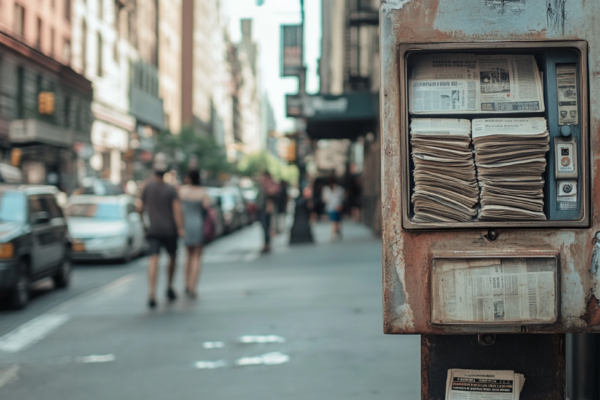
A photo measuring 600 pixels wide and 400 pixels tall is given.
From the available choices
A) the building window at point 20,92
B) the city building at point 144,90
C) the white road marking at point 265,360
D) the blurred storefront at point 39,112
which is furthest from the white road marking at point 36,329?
the city building at point 144,90

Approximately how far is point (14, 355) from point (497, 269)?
5.18 meters

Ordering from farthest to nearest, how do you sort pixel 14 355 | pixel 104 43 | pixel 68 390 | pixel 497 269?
pixel 104 43 → pixel 14 355 → pixel 68 390 → pixel 497 269

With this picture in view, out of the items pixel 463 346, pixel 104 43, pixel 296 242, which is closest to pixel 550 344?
pixel 463 346

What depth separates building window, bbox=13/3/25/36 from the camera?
2688 cm

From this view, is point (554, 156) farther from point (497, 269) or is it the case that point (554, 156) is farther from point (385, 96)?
point (385, 96)

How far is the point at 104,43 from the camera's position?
3947cm

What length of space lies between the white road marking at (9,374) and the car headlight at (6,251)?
10.6 ft

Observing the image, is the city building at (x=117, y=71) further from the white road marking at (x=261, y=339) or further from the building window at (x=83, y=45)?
the white road marking at (x=261, y=339)

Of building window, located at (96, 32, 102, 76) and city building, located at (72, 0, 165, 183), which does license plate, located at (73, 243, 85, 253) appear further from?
building window, located at (96, 32, 102, 76)

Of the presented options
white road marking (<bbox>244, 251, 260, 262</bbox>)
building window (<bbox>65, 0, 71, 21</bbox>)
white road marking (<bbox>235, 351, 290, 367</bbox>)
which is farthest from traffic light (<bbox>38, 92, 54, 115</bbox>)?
white road marking (<bbox>235, 351, 290, 367</bbox>)

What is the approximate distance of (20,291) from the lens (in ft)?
31.5

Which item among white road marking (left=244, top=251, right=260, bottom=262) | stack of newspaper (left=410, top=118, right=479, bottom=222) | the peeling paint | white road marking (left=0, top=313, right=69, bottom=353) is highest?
the peeling paint

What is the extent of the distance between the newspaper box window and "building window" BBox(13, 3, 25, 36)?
2616 cm

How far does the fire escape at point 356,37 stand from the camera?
2325 cm
